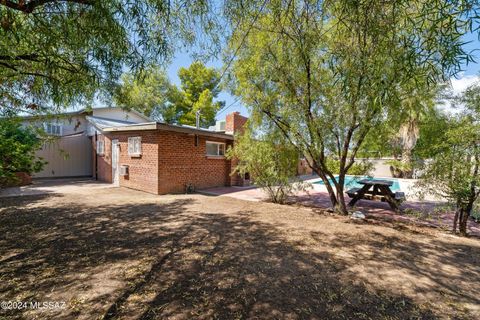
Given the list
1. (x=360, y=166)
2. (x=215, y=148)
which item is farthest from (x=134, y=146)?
(x=360, y=166)

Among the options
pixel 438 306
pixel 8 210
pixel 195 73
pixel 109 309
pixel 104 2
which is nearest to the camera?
pixel 109 309

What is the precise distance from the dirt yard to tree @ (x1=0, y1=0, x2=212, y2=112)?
2772mm

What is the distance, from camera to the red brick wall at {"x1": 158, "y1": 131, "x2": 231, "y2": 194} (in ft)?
29.5

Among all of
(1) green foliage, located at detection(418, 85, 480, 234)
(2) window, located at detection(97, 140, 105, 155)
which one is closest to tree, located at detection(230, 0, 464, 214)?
(1) green foliage, located at detection(418, 85, 480, 234)

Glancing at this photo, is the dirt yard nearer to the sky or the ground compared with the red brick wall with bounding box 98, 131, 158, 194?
nearer to the ground

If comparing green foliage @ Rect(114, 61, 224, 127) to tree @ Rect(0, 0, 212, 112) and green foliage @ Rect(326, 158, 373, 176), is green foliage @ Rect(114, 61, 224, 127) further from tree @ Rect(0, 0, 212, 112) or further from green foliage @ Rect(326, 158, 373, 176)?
tree @ Rect(0, 0, 212, 112)

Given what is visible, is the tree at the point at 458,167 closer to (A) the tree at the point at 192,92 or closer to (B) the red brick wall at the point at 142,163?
(B) the red brick wall at the point at 142,163

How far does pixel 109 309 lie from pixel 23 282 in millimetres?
1376

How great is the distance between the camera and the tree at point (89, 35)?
282cm

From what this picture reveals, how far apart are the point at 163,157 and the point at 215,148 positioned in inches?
122

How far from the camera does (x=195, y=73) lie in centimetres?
2434

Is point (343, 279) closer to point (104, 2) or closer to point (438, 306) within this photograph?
point (438, 306)

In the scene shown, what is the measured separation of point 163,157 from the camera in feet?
29.3

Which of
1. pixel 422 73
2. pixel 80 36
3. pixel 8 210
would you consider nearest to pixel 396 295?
pixel 422 73
